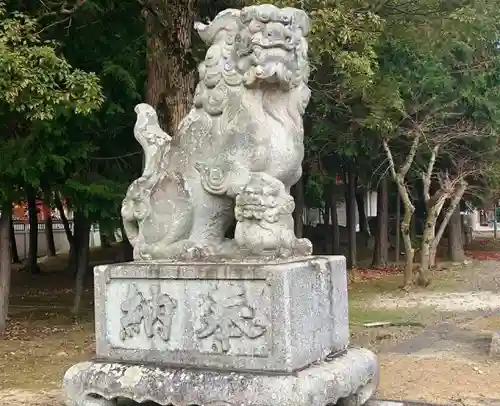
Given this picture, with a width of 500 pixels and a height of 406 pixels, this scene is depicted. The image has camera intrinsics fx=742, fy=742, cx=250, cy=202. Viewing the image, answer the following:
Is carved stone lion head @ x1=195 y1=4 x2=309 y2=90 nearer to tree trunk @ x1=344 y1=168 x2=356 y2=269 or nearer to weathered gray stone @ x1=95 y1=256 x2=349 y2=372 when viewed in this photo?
weathered gray stone @ x1=95 y1=256 x2=349 y2=372

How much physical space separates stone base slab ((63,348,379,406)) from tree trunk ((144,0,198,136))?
511 cm

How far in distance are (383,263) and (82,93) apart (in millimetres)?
15529

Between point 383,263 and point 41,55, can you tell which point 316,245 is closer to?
point 383,263

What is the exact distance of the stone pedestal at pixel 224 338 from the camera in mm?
4734

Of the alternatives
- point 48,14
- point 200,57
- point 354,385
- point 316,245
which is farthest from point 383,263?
point 354,385

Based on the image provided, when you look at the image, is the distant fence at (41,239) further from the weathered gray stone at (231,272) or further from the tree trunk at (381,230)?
the weathered gray stone at (231,272)

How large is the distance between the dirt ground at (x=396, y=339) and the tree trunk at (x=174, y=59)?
3491 millimetres

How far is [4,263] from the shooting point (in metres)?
12.0

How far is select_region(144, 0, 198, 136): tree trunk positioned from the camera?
9.99 metres

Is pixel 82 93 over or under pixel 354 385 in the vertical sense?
over

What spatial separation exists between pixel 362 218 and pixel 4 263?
2112 centimetres

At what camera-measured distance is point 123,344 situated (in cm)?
535

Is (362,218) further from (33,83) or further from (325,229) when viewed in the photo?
(33,83)

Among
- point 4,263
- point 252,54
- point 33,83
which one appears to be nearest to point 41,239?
point 4,263
